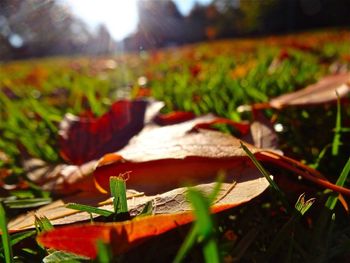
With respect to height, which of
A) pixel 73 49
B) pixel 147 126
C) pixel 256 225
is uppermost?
pixel 73 49

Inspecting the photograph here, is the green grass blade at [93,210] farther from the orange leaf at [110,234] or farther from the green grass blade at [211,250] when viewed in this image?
the green grass blade at [211,250]

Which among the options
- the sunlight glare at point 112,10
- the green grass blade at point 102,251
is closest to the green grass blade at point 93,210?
the green grass blade at point 102,251

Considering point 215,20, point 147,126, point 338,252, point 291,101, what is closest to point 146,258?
point 338,252

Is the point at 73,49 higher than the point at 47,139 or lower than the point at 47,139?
higher

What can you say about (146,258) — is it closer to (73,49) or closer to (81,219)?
(81,219)

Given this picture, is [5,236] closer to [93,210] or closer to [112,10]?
[93,210]

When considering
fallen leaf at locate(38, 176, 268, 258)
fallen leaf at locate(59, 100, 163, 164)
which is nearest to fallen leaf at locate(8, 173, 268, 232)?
fallen leaf at locate(38, 176, 268, 258)

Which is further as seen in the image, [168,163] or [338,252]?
[168,163]

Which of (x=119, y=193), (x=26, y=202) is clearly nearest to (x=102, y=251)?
(x=119, y=193)
